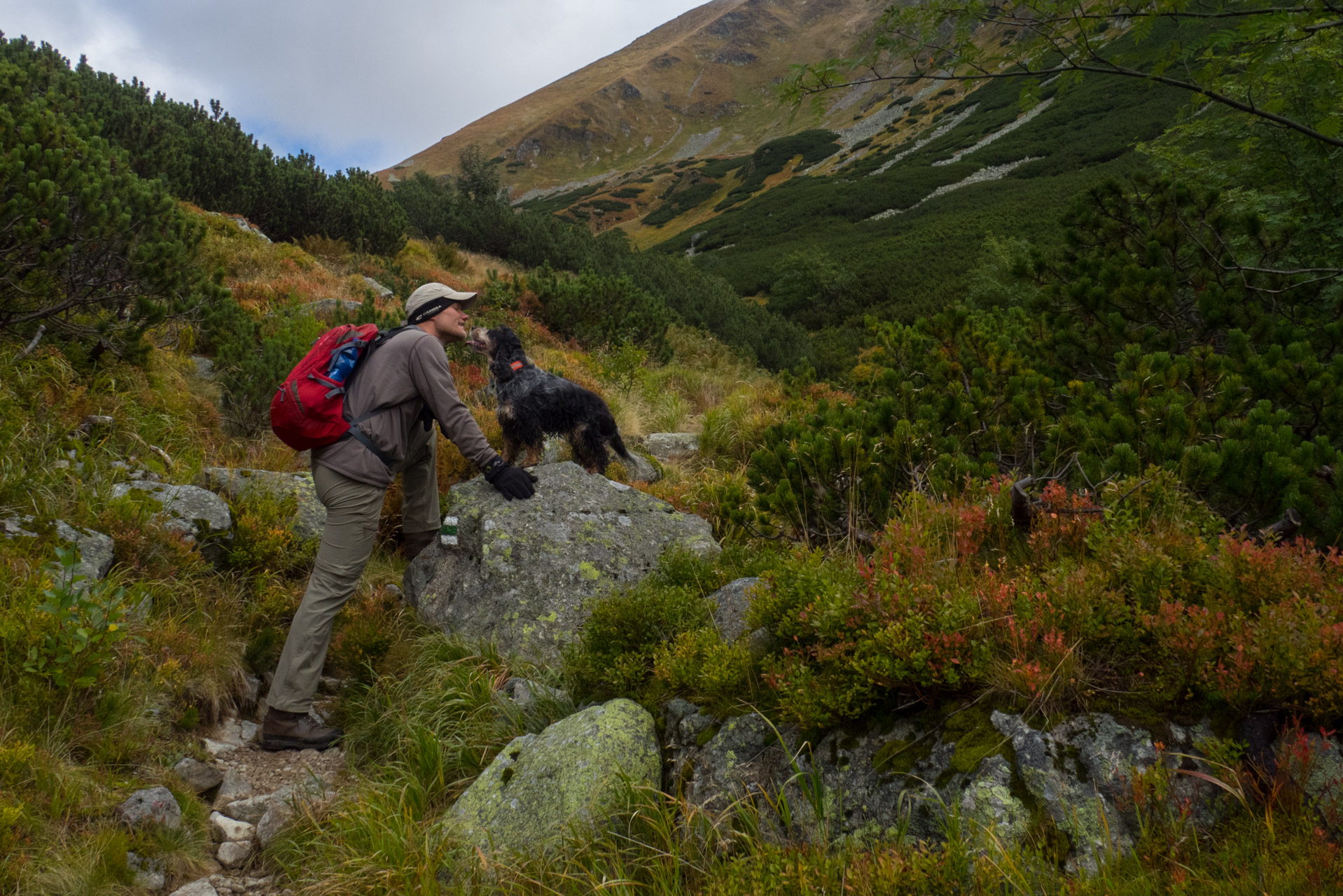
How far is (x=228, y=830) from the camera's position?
278 cm

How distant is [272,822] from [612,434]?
3426 mm

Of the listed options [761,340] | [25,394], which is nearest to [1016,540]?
[25,394]

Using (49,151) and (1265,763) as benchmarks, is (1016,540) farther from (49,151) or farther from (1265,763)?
(49,151)

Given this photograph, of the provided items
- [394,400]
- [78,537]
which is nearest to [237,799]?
[78,537]

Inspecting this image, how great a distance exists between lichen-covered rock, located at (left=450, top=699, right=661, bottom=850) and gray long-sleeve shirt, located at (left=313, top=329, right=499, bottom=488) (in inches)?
63.5

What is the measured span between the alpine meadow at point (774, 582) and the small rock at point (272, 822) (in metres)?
0.02

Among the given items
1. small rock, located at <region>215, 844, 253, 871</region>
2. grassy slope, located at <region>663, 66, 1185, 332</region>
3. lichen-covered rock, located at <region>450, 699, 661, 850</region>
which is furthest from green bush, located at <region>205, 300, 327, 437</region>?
grassy slope, located at <region>663, 66, 1185, 332</region>

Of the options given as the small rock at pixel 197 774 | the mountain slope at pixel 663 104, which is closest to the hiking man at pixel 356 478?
the small rock at pixel 197 774

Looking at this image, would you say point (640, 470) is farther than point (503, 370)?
Yes

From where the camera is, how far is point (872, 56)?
3.15m

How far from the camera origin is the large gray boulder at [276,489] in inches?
184

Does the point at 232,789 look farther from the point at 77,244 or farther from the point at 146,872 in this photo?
the point at 77,244

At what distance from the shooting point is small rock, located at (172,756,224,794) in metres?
2.89

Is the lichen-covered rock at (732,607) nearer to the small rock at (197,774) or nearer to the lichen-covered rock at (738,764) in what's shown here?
the lichen-covered rock at (738,764)
